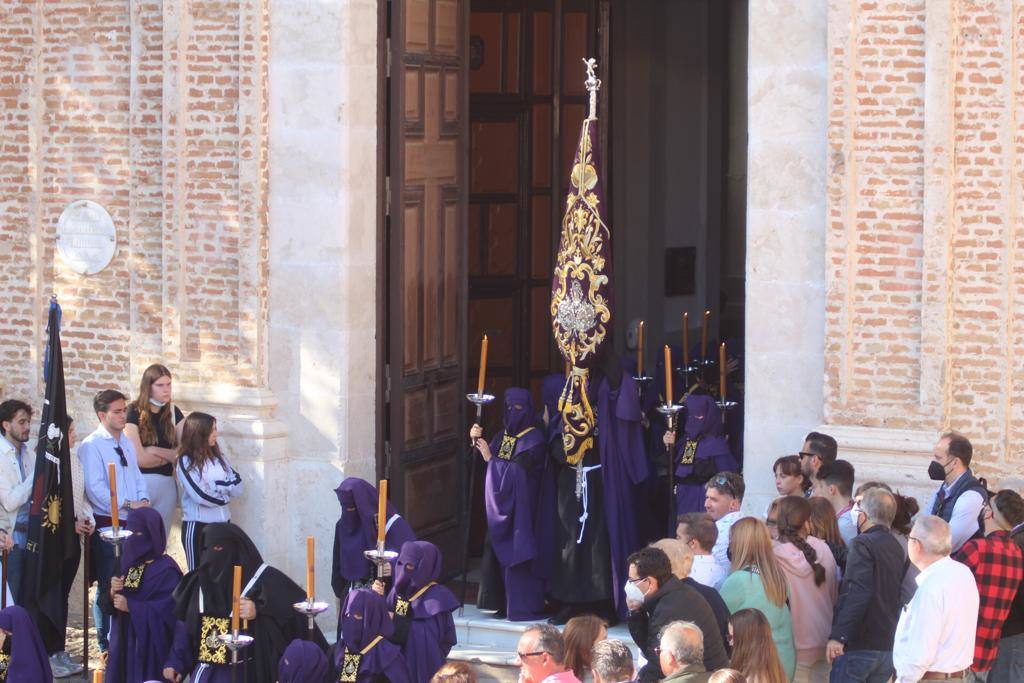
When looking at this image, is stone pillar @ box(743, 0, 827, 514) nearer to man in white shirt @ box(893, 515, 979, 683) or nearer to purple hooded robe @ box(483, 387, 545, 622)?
purple hooded robe @ box(483, 387, 545, 622)

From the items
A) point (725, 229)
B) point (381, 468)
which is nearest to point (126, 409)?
point (381, 468)

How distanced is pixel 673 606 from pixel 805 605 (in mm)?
1294

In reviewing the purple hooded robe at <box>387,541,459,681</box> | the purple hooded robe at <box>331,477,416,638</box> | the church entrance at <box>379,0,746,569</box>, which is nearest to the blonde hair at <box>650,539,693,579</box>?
the purple hooded robe at <box>387,541,459,681</box>

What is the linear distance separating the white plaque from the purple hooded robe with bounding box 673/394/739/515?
13.7ft

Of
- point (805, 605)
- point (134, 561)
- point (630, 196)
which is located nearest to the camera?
point (805, 605)

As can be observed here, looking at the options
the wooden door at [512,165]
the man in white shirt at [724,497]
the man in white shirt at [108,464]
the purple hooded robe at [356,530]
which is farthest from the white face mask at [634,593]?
Result: the wooden door at [512,165]

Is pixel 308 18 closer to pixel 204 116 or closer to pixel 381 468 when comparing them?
pixel 204 116

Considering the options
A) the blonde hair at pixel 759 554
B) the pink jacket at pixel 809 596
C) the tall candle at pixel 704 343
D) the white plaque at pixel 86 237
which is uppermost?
the white plaque at pixel 86 237

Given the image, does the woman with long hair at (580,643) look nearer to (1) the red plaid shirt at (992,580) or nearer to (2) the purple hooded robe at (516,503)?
(1) the red plaid shirt at (992,580)

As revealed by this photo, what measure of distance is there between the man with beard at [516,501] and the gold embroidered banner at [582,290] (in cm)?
27

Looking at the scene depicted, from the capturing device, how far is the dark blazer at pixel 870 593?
920 centimetres

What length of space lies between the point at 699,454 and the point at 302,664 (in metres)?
3.35

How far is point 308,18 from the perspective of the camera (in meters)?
12.1

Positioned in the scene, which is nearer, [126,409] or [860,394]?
[860,394]
